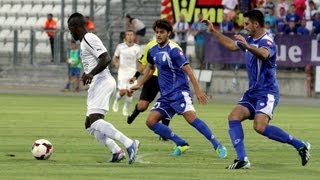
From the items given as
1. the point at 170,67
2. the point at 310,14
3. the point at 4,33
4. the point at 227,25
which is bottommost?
the point at 4,33

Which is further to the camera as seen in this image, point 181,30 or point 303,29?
point 181,30

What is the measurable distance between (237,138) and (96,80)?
226 cm

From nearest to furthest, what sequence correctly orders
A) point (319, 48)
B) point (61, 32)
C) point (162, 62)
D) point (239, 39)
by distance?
1. point (239, 39)
2. point (162, 62)
3. point (319, 48)
4. point (61, 32)

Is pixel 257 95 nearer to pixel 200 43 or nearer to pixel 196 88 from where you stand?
pixel 196 88

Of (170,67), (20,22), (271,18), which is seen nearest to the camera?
(170,67)

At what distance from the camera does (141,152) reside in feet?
59.9

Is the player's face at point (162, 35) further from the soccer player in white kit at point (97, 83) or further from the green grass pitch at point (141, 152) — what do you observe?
the green grass pitch at point (141, 152)

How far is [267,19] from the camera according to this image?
40281 mm

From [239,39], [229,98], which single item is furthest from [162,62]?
[229,98]

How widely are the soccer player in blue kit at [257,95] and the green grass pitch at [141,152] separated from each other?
1.20ft

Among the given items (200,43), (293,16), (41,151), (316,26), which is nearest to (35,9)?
(200,43)

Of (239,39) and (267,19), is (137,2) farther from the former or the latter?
(239,39)

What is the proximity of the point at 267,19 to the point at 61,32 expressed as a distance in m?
9.05

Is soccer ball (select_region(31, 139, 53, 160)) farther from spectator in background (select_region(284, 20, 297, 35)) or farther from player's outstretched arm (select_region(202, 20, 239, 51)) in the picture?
spectator in background (select_region(284, 20, 297, 35))
